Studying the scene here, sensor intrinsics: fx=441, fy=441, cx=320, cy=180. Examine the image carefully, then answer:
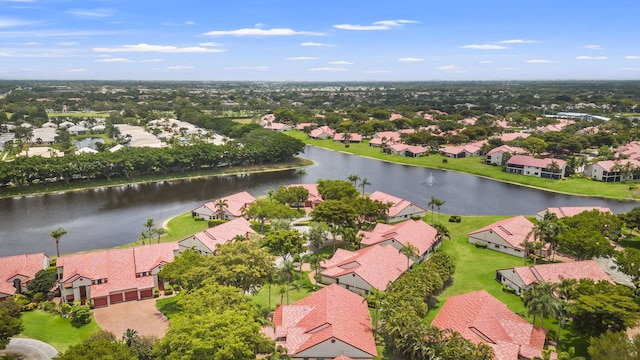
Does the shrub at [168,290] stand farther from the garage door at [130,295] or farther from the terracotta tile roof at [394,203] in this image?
the terracotta tile roof at [394,203]

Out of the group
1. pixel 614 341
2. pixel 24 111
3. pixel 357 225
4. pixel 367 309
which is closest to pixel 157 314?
pixel 367 309

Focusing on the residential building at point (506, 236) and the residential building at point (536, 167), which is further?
the residential building at point (536, 167)

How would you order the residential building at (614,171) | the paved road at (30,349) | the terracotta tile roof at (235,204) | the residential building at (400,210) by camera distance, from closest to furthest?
the paved road at (30,349) < the terracotta tile roof at (235,204) < the residential building at (400,210) < the residential building at (614,171)

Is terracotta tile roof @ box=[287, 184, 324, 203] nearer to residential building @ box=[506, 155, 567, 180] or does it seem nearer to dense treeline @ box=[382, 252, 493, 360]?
dense treeline @ box=[382, 252, 493, 360]

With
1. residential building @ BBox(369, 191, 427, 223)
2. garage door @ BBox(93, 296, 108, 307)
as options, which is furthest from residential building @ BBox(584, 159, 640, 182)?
garage door @ BBox(93, 296, 108, 307)

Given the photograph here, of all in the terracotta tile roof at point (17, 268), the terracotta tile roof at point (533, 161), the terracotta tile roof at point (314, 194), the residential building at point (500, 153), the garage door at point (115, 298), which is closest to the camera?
the garage door at point (115, 298)

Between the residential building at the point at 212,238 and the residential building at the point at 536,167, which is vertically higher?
the residential building at the point at 536,167

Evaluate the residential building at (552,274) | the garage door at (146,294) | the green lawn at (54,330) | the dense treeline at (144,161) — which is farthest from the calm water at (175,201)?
the residential building at (552,274)
